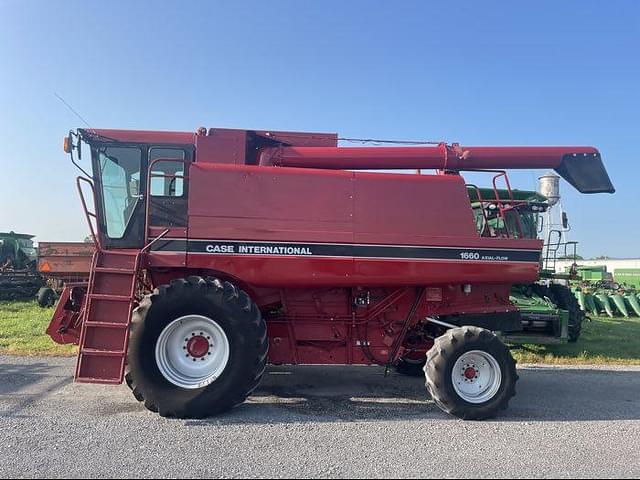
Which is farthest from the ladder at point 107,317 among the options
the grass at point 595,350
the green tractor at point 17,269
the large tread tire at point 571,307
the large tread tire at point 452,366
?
the green tractor at point 17,269

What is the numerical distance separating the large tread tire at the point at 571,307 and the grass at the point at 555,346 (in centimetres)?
30

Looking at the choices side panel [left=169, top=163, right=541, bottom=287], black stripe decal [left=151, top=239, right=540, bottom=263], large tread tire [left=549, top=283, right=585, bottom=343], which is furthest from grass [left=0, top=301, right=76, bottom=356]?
large tread tire [left=549, top=283, right=585, bottom=343]

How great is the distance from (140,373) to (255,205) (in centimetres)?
217

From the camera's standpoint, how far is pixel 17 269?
2014 cm

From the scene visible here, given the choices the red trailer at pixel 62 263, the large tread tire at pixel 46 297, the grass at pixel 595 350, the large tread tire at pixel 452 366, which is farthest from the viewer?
the large tread tire at pixel 46 297

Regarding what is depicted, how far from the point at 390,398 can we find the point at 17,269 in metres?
19.0

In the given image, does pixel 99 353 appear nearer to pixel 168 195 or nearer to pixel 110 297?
pixel 110 297

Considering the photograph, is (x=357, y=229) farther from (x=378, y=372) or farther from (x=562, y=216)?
(x=562, y=216)

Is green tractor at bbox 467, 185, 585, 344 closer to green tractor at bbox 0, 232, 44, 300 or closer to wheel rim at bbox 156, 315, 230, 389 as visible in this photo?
wheel rim at bbox 156, 315, 230, 389

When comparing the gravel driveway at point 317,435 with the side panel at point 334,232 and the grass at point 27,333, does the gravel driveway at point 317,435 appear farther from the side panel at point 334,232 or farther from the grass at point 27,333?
the grass at point 27,333

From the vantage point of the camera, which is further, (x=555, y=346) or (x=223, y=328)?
(x=555, y=346)

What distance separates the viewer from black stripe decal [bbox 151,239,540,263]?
5621mm

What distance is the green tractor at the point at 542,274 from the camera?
657cm

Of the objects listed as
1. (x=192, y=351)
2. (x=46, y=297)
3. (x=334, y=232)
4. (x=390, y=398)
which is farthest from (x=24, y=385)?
(x=46, y=297)
